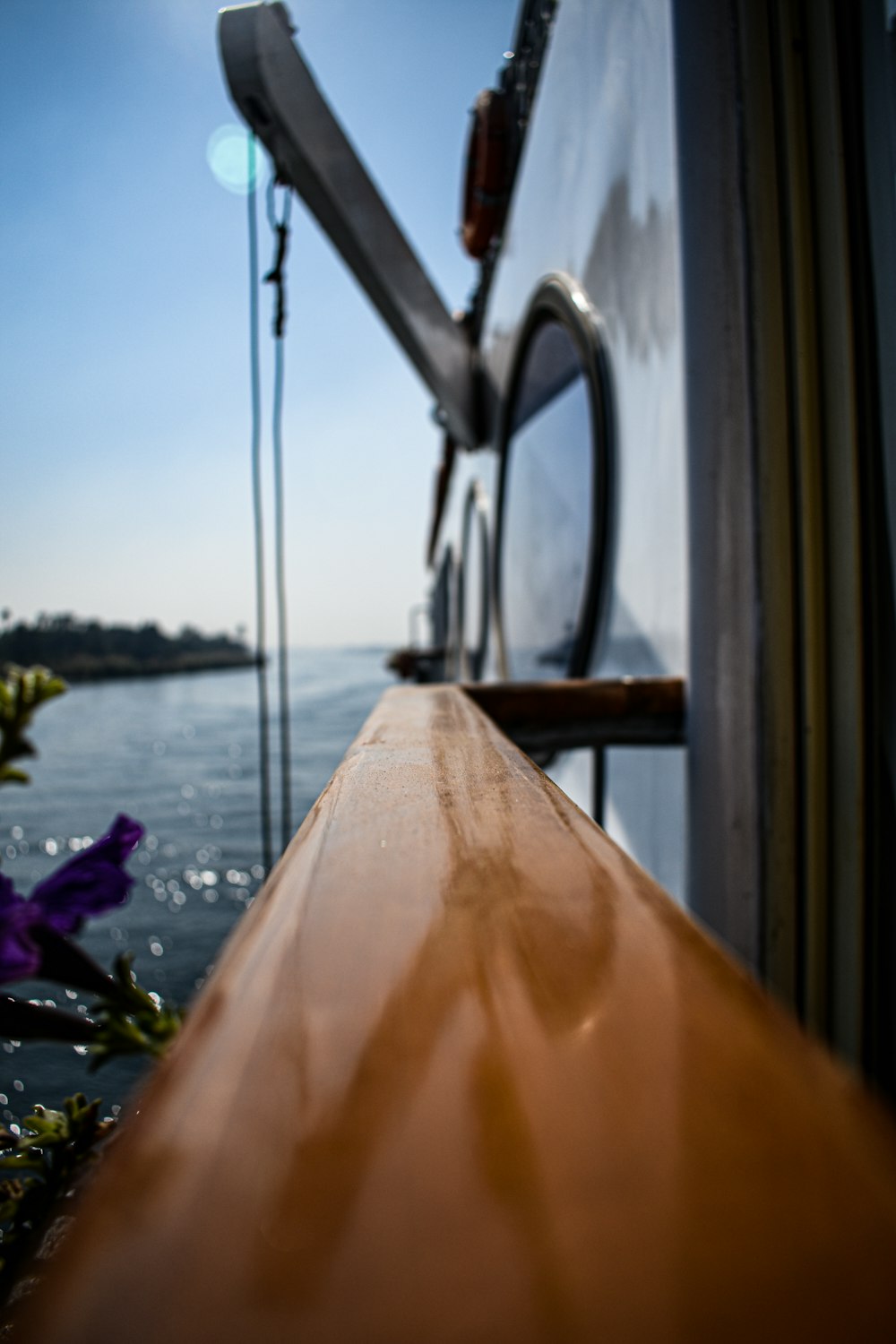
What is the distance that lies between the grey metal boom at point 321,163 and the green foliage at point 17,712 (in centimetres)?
251

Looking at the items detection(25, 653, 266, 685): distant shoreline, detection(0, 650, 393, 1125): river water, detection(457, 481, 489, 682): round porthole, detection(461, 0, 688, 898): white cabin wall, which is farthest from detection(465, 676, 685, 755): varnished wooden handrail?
detection(25, 653, 266, 685): distant shoreline

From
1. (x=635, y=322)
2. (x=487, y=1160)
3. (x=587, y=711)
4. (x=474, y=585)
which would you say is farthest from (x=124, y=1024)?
(x=474, y=585)

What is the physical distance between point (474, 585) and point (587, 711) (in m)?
4.94

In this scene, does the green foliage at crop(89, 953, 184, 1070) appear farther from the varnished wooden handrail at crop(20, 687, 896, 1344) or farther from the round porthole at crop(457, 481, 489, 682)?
the round porthole at crop(457, 481, 489, 682)

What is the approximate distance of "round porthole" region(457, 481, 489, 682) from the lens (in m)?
5.04

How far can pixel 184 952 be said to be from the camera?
5223mm

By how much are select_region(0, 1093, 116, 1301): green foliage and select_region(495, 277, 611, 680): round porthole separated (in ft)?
5.25

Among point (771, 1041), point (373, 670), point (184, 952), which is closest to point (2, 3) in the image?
point (771, 1041)

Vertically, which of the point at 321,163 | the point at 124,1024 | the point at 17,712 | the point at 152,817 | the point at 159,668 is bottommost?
the point at 152,817

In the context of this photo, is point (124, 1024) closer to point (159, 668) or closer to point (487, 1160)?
point (487, 1160)

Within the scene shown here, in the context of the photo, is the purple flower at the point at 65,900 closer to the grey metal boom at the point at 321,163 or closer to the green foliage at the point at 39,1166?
the green foliage at the point at 39,1166

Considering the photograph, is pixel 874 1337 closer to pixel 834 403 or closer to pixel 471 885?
pixel 471 885

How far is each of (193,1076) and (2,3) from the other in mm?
1981

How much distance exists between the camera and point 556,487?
7.89 ft
